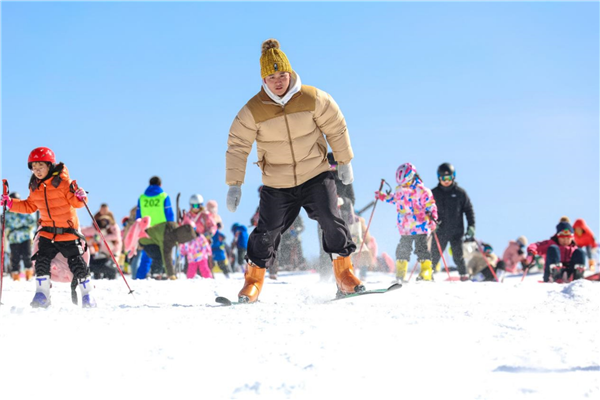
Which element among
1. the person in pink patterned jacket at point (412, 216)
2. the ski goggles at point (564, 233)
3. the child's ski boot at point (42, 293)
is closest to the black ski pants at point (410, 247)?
the person in pink patterned jacket at point (412, 216)

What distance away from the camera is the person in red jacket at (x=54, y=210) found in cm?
612

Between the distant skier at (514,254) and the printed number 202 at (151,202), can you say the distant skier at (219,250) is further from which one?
the distant skier at (514,254)

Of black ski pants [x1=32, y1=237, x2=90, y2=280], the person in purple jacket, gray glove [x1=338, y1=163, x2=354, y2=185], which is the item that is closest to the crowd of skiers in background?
the person in purple jacket

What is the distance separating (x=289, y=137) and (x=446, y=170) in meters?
5.55

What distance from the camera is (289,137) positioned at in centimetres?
559

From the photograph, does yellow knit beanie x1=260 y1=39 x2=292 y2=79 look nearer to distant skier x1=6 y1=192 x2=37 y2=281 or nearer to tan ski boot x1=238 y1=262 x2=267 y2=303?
tan ski boot x1=238 y1=262 x2=267 y2=303

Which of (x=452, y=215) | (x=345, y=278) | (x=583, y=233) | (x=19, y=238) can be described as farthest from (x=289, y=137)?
(x=583, y=233)

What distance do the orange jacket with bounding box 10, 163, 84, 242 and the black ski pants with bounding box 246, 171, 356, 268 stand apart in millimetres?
1740

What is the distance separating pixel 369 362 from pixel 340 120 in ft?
9.73

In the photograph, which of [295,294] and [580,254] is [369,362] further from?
[580,254]

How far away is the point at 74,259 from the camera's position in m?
6.21

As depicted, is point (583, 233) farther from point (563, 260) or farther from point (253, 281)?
point (253, 281)

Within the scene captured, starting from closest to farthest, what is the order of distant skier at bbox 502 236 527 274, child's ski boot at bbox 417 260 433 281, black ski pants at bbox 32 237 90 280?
black ski pants at bbox 32 237 90 280 → child's ski boot at bbox 417 260 433 281 → distant skier at bbox 502 236 527 274

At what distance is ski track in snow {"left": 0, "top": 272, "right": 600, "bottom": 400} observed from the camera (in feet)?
9.55
